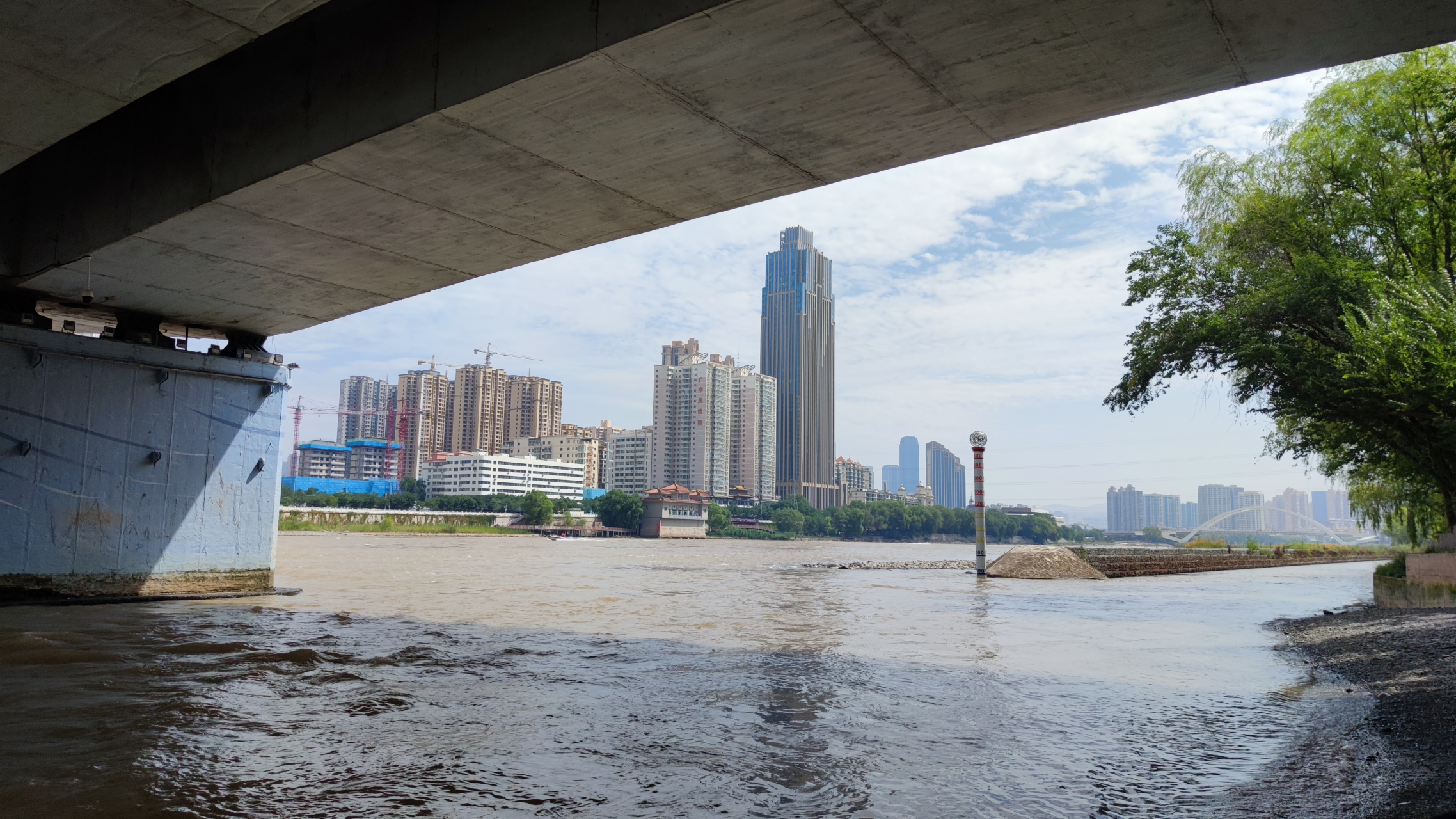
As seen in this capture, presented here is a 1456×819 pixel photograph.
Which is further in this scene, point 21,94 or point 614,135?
point 614,135

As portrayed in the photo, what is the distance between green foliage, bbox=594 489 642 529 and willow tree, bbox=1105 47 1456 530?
117 metres

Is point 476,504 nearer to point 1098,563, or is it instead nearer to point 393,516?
point 393,516

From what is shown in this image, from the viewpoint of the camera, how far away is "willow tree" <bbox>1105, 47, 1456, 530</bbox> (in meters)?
15.6

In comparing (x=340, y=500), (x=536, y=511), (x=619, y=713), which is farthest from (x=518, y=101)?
(x=340, y=500)

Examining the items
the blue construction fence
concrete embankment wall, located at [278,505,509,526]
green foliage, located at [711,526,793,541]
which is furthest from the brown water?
the blue construction fence

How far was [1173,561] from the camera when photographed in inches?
1666

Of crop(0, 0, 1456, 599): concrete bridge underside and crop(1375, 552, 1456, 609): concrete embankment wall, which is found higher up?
crop(0, 0, 1456, 599): concrete bridge underside

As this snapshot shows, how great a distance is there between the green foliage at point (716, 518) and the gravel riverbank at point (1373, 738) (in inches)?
5282

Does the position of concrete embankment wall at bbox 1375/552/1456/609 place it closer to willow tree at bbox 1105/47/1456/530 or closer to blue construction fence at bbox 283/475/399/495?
willow tree at bbox 1105/47/1456/530

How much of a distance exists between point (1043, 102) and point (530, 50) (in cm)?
407

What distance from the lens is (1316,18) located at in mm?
5648

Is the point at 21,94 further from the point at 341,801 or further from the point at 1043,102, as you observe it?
the point at 1043,102

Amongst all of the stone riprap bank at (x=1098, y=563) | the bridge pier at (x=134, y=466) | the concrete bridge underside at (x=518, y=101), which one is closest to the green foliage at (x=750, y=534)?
the stone riprap bank at (x=1098, y=563)

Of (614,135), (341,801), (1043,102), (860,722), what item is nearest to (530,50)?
(614,135)
